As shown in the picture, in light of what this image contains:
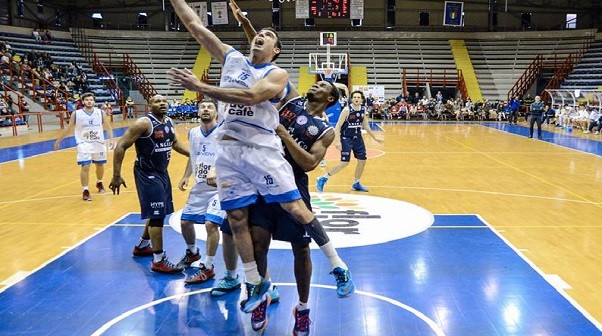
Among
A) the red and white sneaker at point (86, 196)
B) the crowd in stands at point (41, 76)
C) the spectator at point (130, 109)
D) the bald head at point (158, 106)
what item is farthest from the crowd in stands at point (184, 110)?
the bald head at point (158, 106)

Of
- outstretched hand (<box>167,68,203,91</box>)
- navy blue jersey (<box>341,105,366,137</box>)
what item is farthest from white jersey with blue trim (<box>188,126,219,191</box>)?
navy blue jersey (<box>341,105,366,137</box>)

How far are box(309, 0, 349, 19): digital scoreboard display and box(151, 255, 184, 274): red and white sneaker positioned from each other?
3032 cm

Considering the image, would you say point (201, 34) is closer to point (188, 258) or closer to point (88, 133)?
point (188, 258)

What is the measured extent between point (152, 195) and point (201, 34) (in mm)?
2151

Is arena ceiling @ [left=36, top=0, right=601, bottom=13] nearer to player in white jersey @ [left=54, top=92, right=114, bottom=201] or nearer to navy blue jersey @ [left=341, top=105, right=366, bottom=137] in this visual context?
player in white jersey @ [left=54, top=92, right=114, bottom=201]

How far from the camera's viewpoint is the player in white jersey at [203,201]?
524 centimetres

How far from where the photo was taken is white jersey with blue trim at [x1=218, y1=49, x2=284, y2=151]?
11.8ft

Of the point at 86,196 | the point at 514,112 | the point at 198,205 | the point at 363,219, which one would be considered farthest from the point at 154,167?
the point at 514,112

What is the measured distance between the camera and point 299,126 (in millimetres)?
4098

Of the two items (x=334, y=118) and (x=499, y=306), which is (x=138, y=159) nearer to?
(x=499, y=306)

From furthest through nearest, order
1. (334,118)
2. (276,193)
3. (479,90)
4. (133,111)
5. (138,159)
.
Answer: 1. (479,90)
2. (133,111)
3. (334,118)
4. (138,159)
5. (276,193)

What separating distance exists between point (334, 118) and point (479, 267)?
17576mm

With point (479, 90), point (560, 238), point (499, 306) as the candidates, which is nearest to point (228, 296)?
point (499, 306)

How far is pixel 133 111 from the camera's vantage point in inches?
1321
